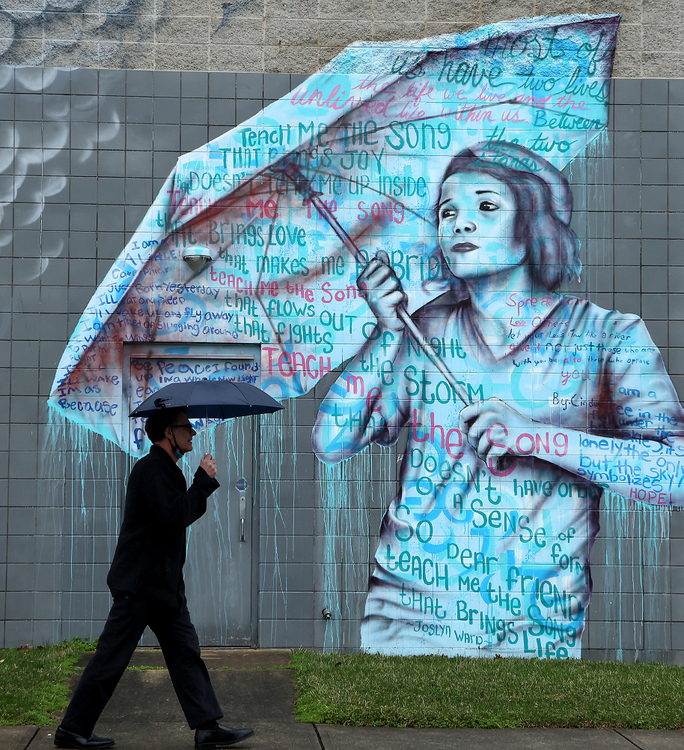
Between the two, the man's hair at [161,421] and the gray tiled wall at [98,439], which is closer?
the man's hair at [161,421]

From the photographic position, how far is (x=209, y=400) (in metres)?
4.58

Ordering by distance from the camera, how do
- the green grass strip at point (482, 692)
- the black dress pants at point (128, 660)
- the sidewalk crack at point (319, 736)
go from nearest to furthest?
1. the black dress pants at point (128, 660)
2. the sidewalk crack at point (319, 736)
3. the green grass strip at point (482, 692)

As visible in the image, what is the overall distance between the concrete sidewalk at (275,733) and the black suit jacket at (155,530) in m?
0.94

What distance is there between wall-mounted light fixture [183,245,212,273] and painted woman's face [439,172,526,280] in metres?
1.97

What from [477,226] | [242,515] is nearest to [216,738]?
[242,515]

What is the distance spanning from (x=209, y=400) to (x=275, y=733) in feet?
6.67

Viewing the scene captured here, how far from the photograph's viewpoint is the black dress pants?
4.55 meters

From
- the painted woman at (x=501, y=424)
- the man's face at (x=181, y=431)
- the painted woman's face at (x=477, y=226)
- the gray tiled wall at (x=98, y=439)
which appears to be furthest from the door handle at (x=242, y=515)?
the painted woman's face at (x=477, y=226)

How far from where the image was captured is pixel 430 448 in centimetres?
705

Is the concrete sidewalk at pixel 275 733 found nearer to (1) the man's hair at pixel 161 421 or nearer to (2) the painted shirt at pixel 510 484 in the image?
(2) the painted shirt at pixel 510 484

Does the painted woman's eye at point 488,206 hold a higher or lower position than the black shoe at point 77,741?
higher

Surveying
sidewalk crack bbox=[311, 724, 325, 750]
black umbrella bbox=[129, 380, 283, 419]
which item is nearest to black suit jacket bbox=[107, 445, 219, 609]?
black umbrella bbox=[129, 380, 283, 419]

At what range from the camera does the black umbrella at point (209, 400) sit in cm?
459

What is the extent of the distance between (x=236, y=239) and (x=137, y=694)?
3.58 meters
